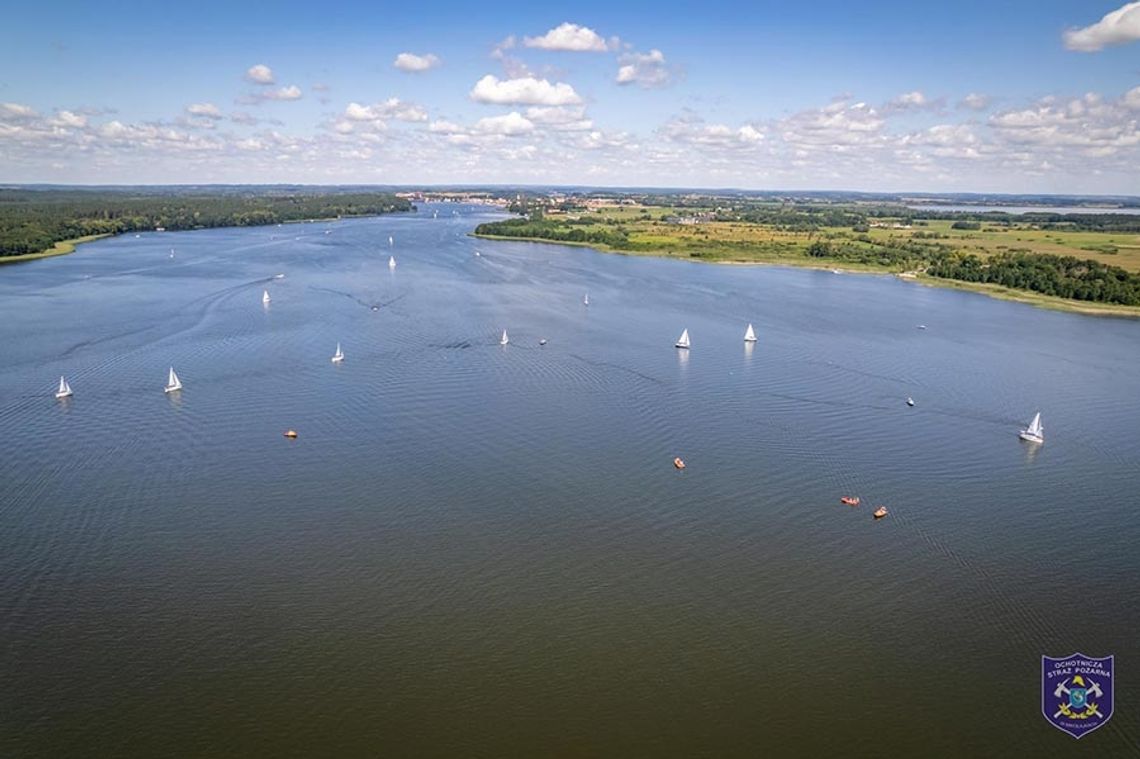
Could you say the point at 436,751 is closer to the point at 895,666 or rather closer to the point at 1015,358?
the point at 895,666

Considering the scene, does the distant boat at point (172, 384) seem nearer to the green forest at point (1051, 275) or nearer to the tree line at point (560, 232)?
the green forest at point (1051, 275)

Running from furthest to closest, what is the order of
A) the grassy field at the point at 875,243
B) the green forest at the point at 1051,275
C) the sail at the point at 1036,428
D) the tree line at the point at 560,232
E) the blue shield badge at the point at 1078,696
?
the tree line at the point at 560,232
the grassy field at the point at 875,243
the green forest at the point at 1051,275
the sail at the point at 1036,428
the blue shield badge at the point at 1078,696

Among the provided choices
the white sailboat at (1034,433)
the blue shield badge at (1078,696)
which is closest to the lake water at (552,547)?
the blue shield badge at (1078,696)

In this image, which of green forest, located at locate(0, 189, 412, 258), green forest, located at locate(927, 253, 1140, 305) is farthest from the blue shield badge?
green forest, located at locate(0, 189, 412, 258)

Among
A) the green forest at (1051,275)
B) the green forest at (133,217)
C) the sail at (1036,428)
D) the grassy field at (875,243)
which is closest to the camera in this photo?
the sail at (1036,428)

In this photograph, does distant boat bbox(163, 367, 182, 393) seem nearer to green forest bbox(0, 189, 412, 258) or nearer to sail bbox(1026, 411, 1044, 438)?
sail bbox(1026, 411, 1044, 438)

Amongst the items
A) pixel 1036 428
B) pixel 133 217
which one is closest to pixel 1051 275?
pixel 1036 428

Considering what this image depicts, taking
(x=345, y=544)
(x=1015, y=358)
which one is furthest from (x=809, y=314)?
(x=345, y=544)
